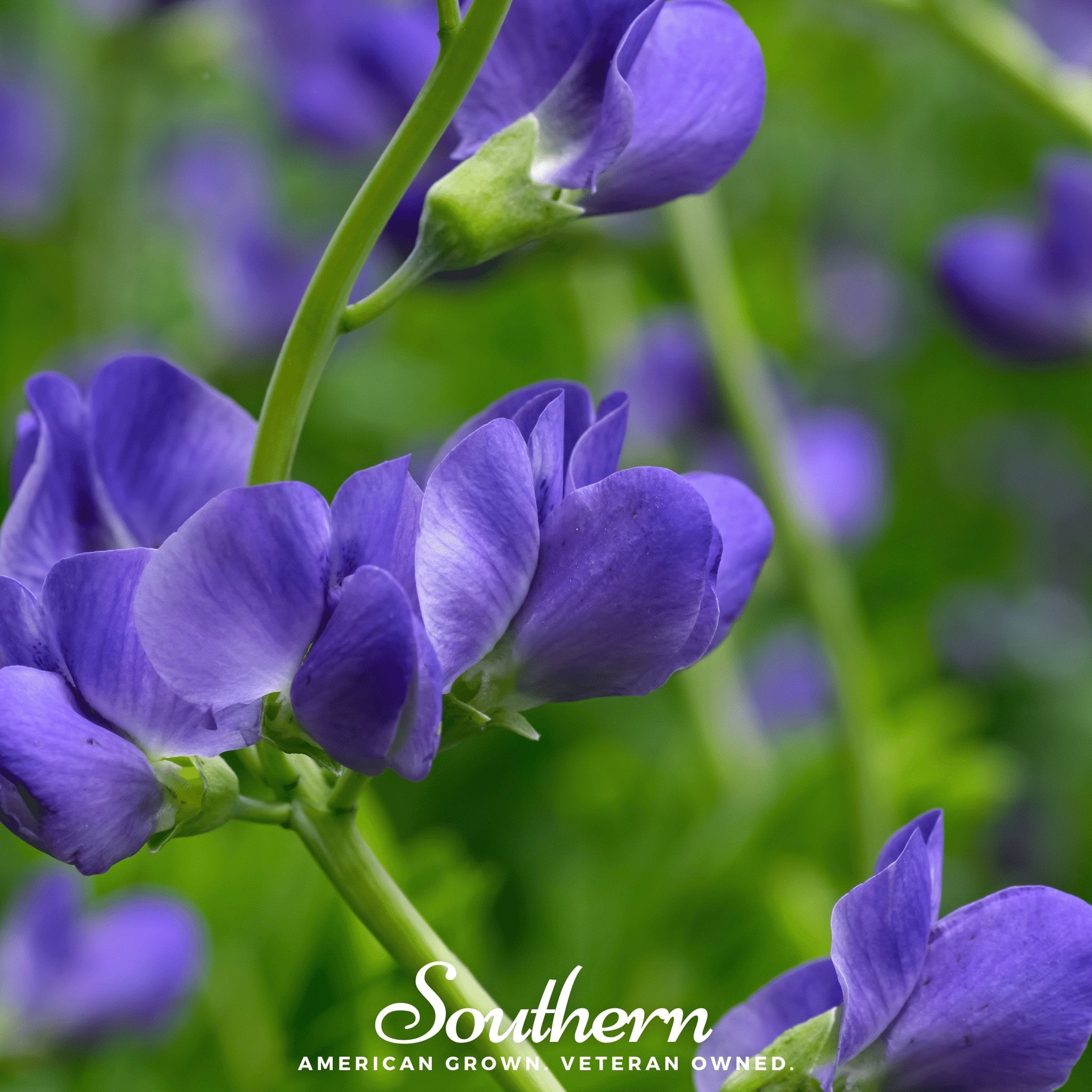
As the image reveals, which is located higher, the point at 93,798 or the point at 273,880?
the point at 93,798

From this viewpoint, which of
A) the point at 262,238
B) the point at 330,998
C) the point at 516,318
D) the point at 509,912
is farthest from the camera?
the point at 262,238

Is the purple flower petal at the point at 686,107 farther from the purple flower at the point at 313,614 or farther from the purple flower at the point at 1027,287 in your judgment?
the purple flower at the point at 1027,287

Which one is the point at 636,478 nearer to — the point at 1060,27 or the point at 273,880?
the point at 273,880

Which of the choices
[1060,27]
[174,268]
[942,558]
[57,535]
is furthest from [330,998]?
[1060,27]

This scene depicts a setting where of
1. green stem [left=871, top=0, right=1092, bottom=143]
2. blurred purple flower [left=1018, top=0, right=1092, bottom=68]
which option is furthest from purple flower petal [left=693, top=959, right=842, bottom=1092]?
blurred purple flower [left=1018, top=0, right=1092, bottom=68]

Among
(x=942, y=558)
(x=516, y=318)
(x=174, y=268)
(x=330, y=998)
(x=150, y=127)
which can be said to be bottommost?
(x=942, y=558)

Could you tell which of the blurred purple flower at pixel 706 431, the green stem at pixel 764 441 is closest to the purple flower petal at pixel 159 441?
the green stem at pixel 764 441
